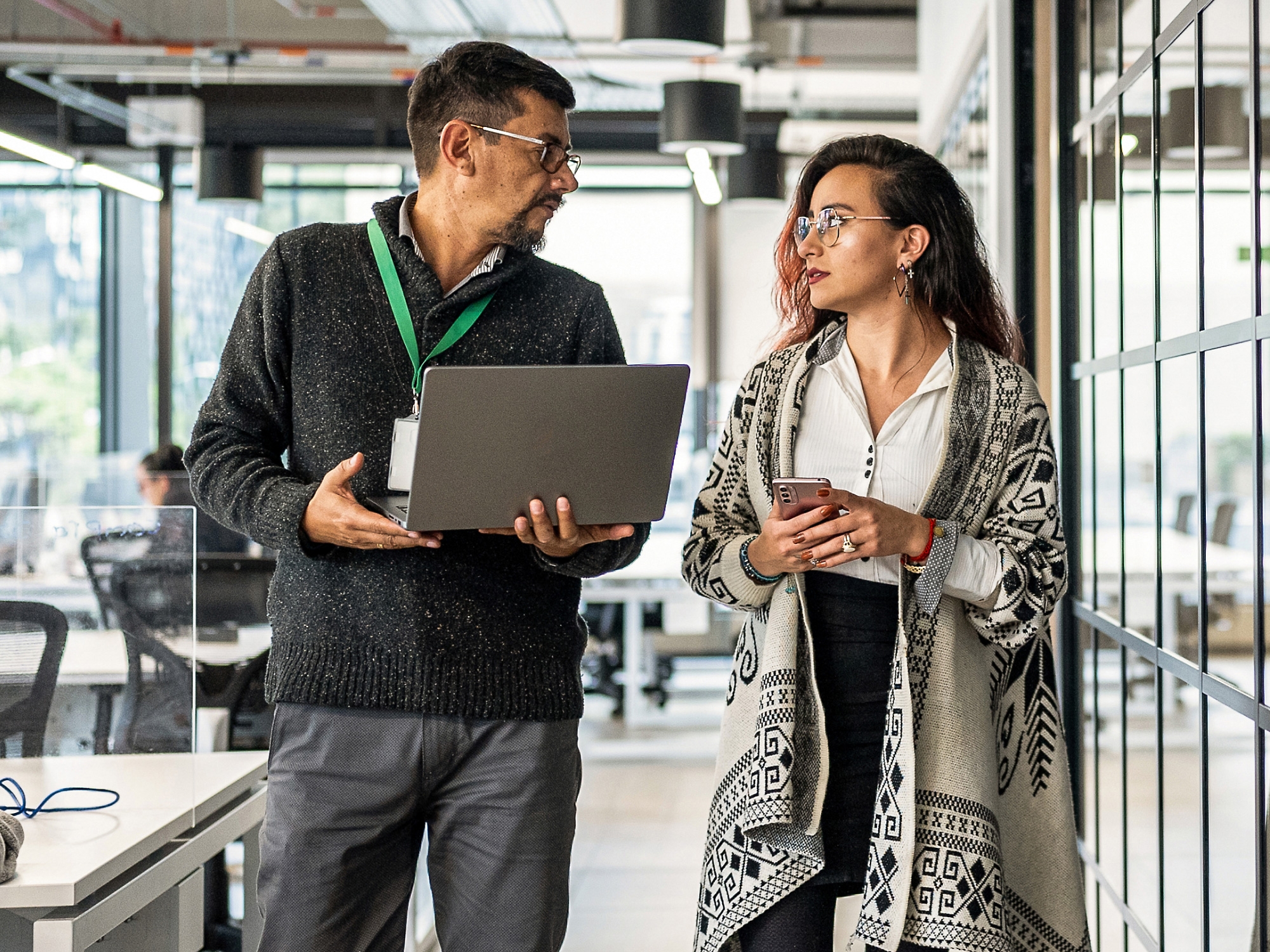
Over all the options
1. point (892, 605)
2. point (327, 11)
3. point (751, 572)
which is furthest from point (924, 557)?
point (327, 11)

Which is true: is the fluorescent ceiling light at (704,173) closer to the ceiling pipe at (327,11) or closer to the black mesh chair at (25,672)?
the ceiling pipe at (327,11)

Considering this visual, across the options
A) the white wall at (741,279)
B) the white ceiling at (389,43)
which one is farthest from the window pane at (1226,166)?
the white wall at (741,279)

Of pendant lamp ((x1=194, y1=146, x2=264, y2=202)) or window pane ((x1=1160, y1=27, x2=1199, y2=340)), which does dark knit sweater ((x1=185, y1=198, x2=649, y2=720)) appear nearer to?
window pane ((x1=1160, y1=27, x2=1199, y2=340))

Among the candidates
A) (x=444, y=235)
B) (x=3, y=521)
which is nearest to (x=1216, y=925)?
(x=444, y=235)

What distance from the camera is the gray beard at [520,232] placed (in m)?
1.67

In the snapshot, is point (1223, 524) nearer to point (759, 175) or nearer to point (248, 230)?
point (759, 175)

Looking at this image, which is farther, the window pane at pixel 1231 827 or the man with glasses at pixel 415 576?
the window pane at pixel 1231 827

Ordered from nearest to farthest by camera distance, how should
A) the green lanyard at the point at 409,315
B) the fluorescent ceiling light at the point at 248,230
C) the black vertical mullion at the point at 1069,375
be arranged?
1. the green lanyard at the point at 409,315
2. the black vertical mullion at the point at 1069,375
3. the fluorescent ceiling light at the point at 248,230

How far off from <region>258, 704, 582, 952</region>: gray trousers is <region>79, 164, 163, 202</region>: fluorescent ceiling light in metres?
6.44

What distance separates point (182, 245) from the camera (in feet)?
31.2

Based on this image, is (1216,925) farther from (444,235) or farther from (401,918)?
(444,235)

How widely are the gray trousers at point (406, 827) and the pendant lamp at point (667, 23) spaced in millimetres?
3329

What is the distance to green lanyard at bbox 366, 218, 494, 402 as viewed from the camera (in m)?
1.63

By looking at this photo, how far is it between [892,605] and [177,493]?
7.17ft
